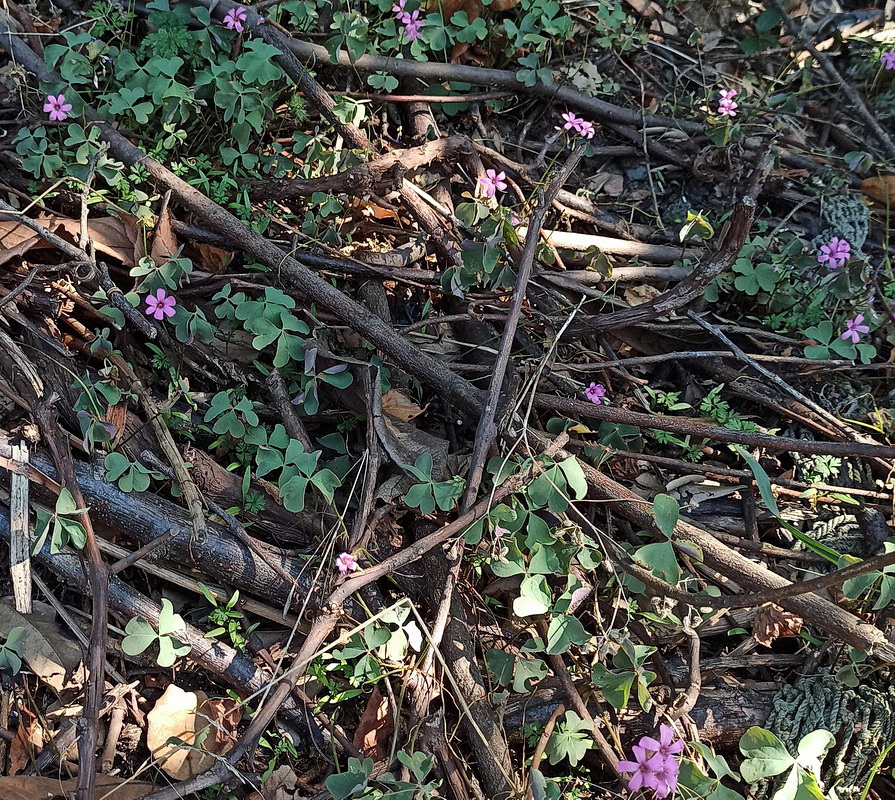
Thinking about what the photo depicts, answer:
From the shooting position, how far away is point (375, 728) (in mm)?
1848

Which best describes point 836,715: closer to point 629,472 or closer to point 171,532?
point 629,472

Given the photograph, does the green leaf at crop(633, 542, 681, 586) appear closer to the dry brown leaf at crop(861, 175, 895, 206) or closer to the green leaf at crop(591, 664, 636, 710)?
the green leaf at crop(591, 664, 636, 710)

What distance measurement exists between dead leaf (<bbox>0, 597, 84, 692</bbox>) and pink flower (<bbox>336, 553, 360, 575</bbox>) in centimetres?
77

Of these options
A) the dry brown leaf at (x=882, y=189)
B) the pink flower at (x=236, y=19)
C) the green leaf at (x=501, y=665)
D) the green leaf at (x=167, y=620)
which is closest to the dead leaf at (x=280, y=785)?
the green leaf at (x=167, y=620)

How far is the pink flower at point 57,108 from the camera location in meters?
2.34

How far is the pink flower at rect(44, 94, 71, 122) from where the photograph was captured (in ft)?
7.68

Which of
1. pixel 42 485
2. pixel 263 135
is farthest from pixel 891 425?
pixel 42 485

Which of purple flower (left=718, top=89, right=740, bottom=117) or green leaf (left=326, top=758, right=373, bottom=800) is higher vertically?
purple flower (left=718, top=89, right=740, bottom=117)

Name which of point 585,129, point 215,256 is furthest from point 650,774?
point 585,129

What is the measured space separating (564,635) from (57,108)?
234 centimetres

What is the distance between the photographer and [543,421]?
7.25ft

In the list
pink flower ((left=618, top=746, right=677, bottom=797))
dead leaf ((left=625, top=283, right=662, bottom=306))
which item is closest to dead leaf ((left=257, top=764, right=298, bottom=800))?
pink flower ((left=618, top=746, right=677, bottom=797))

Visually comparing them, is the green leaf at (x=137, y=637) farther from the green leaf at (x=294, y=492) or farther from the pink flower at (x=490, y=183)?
the pink flower at (x=490, y=183)

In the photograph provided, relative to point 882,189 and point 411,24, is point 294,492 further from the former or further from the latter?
point 882,189
